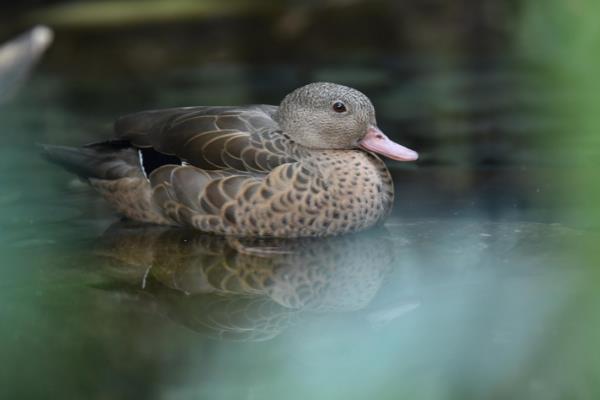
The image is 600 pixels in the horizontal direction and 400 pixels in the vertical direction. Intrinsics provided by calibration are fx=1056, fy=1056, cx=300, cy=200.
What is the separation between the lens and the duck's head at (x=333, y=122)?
19.7 ft

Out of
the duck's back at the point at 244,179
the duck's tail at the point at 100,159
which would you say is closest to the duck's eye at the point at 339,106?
the duck's back at the point at 244,179

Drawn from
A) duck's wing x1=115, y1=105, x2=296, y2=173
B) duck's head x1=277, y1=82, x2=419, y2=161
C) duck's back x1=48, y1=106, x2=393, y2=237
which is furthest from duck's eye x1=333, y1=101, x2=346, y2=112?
duck's wing x1=115, y1=105, x2=296, y2=173

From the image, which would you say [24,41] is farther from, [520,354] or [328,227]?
[328,227]

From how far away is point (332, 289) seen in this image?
5109 mm

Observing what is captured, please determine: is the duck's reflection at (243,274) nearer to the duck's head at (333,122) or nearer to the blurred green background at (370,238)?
the blurred green background at (370,238)

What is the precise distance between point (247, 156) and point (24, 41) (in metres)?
4.32

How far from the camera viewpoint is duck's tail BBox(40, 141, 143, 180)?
20.7 feet

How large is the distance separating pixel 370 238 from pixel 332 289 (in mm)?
841

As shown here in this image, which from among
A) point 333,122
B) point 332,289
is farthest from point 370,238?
point 332,289

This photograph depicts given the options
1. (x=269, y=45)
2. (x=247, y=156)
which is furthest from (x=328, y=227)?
(x=269, y=45)

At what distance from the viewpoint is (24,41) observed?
1478 millimetres

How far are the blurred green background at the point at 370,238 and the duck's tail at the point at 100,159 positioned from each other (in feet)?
1.00

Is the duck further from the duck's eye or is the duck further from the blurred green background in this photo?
the blurred green background

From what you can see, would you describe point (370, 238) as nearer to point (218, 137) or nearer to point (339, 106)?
point (339, 106)
